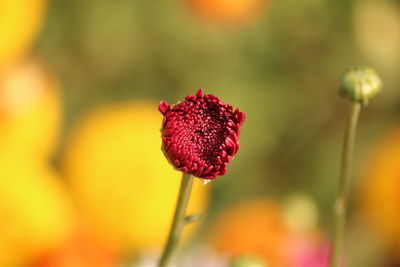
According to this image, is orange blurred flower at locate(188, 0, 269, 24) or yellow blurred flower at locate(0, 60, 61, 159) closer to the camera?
yellow blurred flower at locate(0, 60, 61, 159)

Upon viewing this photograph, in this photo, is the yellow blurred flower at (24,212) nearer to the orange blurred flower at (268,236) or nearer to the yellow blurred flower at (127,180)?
the yellow blurred flower at (127,180)

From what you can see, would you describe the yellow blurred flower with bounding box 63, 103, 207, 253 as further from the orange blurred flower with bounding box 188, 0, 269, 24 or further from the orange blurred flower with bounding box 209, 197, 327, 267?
the orange blurred flower with bounding box 188, 0, 269, 24

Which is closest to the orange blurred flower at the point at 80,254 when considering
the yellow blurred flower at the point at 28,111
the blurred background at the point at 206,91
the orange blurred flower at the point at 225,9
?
the blurred background at the point at 206,91

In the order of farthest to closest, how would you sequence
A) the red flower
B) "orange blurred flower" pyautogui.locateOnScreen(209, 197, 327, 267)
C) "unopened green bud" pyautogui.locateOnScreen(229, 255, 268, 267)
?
"orange blurred flower" pyautogui.locateOnScreen(209, 197, 327, 267), "unopened green bud" pyautogui.locateOnScreen(229, 255, 268, 267), the red flower

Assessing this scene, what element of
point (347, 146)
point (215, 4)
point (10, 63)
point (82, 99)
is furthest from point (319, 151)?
point (347, 146)

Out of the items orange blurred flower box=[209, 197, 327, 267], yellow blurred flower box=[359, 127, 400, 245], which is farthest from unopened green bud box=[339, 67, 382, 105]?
yellow blurred flower box=[359, 127, 400, 245]

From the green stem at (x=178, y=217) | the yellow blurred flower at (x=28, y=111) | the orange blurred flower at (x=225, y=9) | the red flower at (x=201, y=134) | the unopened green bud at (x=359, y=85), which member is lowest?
the green stem at (x=178, y=217)
